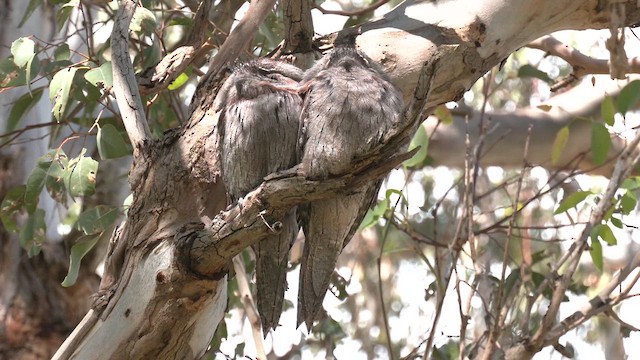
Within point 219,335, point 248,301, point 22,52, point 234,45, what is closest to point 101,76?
point 22,52

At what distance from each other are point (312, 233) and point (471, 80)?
0.66 metres

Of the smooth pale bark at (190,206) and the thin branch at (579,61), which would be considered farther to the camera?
the thin branch at (579,61)

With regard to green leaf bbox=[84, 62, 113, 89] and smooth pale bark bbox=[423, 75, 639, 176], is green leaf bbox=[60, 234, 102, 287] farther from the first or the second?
smooth pale bark bbox=[423, 75, 639, 176]

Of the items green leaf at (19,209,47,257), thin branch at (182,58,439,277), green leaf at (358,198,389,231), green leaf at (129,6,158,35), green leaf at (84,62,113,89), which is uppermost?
green leaf at (129,6,158,35)

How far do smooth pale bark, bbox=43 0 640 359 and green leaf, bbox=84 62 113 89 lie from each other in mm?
355

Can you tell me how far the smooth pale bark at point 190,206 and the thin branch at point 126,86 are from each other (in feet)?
0.18

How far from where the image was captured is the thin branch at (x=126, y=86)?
2.10 m

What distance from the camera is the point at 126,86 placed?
84.7 inches

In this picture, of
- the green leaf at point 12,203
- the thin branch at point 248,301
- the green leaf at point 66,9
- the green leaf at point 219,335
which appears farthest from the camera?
the green leaf at point 219,335

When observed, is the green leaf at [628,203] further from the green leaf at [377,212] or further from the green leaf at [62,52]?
the green leaf at [62,52]

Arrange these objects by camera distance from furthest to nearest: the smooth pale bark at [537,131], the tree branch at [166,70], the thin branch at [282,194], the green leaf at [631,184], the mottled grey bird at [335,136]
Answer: the smooth pale bark at [537,131]
the green leaf at [631,184]
the tree branch at [166,70]
the mottled grey bird at [335,136]
the thin branch at [282,194]

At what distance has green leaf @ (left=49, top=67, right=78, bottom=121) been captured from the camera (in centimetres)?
232

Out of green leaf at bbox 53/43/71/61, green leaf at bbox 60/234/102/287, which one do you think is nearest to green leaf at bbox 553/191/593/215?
green leaf at bbox 60/234/102/287

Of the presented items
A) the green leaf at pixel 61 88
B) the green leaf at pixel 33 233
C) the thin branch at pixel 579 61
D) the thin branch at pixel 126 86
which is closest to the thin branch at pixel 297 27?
the thin branch at pixel 126 86
